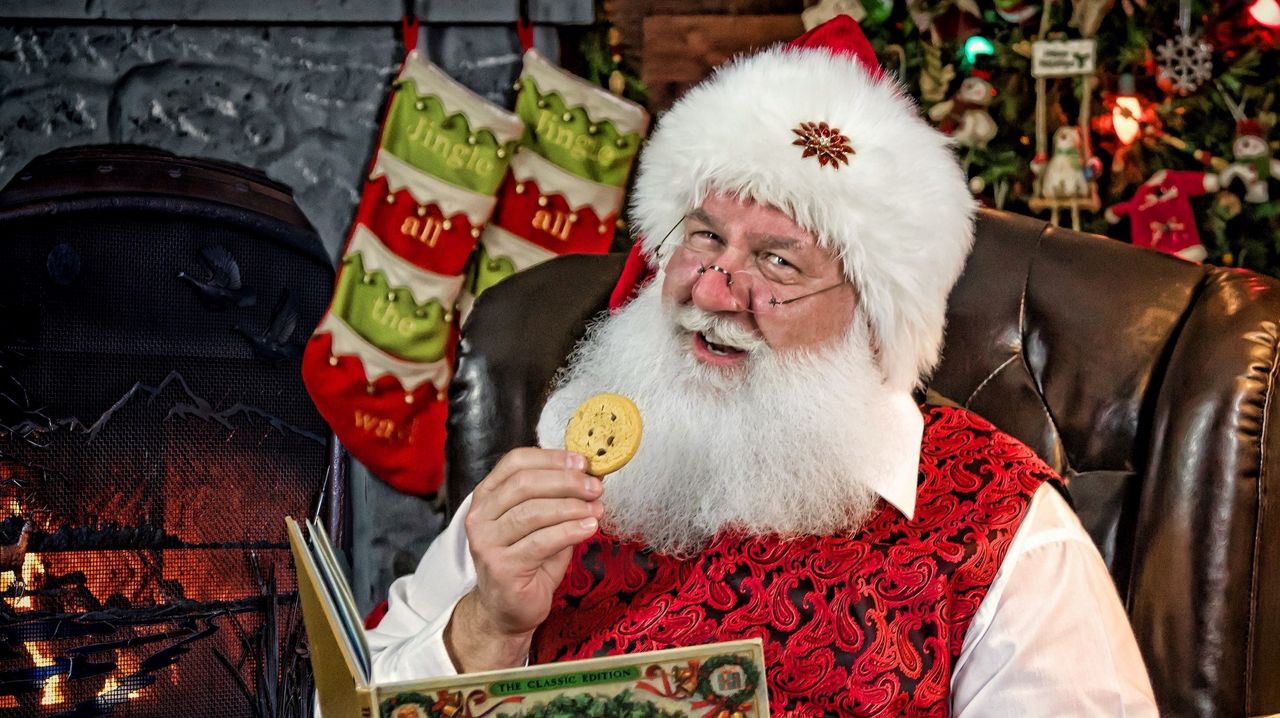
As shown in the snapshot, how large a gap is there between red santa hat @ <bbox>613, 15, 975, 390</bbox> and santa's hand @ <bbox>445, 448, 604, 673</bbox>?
0.58 metres

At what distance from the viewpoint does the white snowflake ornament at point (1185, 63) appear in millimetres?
3188

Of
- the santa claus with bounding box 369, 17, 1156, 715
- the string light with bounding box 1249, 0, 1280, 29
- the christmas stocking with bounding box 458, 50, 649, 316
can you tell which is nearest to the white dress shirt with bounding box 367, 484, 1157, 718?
the santa claus with bounding box 369, 17, 1156, 715

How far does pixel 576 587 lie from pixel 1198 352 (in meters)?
1.08

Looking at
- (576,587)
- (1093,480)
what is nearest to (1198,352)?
(1093,480)

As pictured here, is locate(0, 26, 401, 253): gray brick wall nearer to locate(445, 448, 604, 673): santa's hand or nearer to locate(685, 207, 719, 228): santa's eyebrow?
locate(685, 207, 719, 228): santa's eyebrow

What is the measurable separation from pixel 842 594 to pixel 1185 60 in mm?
2358

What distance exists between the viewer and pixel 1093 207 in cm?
321

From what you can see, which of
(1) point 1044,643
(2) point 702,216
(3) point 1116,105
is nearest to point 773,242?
(2) point 702,216

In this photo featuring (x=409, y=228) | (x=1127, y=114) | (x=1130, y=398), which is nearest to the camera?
(x=1130, y=398)

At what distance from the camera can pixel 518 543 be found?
143 cm

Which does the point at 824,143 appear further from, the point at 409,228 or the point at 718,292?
the point at 409,228

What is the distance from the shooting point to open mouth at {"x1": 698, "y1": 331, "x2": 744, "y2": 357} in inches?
67.0

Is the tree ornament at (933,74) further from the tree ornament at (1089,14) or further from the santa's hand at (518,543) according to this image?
the santa's hand at (518,543)

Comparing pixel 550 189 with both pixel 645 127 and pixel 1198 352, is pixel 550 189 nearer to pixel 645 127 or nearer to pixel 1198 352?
pixel 645 127
